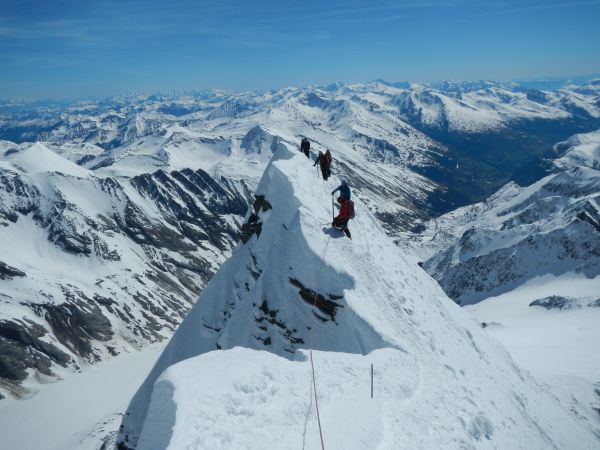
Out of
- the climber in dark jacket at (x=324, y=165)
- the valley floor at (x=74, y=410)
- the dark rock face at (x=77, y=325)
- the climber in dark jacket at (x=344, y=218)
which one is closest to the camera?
the climber in dark jacket at (x=344, y=218)

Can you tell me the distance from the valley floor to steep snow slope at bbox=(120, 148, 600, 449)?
98129mm

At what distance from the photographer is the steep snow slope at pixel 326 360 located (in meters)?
15.4

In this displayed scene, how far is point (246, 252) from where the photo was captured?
38.2 m

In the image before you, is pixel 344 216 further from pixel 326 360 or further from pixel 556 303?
pixel 556 303

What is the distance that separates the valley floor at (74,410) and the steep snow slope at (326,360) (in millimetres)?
98129

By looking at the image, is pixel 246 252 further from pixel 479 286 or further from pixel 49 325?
pixel 49 325

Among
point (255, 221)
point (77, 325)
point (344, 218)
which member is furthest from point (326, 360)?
point (77, 325)

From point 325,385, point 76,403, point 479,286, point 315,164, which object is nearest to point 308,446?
point 325,385

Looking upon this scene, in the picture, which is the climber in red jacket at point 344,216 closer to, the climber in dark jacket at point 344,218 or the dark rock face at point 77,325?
the climber in dark jacket at point 344,218

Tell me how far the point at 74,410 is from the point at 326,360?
148414 mm

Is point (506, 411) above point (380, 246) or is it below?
below

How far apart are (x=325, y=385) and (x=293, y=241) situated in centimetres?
1300

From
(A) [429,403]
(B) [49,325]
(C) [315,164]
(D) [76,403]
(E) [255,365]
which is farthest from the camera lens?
(B) [49,325]

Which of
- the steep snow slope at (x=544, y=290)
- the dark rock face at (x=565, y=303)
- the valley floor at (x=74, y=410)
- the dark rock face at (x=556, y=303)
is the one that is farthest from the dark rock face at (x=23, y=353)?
the dark rock face at (x=565, y=303)
